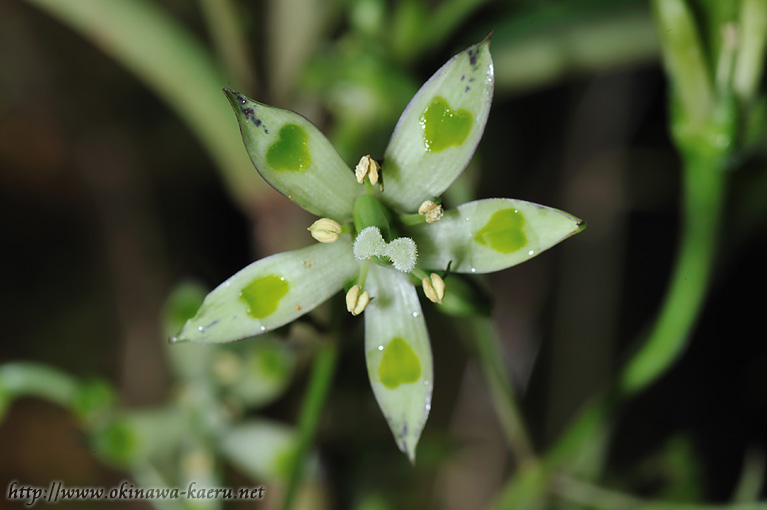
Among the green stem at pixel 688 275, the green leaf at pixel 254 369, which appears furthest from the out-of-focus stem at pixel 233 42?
the green stem at pixel 688 275

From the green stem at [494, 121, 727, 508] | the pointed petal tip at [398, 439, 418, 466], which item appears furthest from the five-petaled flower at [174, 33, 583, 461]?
the green stem at [494, 121, 727, 508]

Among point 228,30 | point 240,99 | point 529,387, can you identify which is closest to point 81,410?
point 240,99

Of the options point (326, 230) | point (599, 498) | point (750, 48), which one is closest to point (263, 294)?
point (326, 230)

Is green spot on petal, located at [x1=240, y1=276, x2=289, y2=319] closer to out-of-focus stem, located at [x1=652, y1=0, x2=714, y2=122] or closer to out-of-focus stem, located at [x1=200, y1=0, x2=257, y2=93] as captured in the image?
out-of-focus stem, located at [x1=652, y1=0, x2=714, y2=122]

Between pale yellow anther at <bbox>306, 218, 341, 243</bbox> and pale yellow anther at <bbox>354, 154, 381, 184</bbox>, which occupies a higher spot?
pale yellow anther at <bbox>354, 154, 381, 184</bbox>

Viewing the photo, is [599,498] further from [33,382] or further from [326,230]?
[33,382]

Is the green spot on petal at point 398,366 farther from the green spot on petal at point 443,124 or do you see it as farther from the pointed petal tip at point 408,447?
the green spot on petal at point 443,124

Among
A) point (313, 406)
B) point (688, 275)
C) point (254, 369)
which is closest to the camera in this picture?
point (313, 406)
